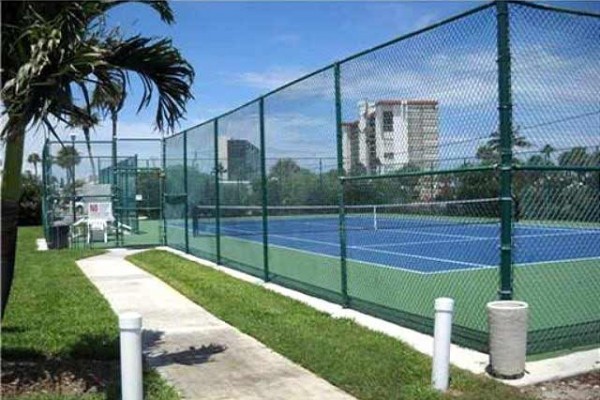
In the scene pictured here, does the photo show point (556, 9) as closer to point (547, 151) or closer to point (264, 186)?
point (547, 151)

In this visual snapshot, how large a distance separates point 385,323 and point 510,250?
2.66 metres

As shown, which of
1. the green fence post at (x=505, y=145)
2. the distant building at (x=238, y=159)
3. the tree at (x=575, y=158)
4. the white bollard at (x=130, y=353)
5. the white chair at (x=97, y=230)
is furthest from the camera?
the white chair at (x=97, y=230)

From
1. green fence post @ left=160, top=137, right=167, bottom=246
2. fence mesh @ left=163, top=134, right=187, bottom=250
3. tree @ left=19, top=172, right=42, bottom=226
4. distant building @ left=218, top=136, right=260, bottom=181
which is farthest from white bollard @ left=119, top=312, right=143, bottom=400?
tree @ left=19, top=172, right=42, bottom=226

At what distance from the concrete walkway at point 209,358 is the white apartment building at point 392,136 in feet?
9.33

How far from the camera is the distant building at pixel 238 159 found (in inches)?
599

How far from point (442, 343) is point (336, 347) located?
1995mm

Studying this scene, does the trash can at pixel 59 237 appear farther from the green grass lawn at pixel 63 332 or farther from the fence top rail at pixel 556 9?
the fence top rail at pixel 556 9

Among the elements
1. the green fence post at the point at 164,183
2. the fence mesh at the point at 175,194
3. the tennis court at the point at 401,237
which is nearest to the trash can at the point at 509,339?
the tennis court at the point at 401,237

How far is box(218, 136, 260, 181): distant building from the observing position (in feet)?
49.9

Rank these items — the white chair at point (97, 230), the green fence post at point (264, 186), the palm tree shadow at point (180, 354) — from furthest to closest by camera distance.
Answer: the white chair at point (97, 230), the green fence post at point (264, 186), the palm tree shadow at point (180, 354)

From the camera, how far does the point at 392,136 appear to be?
10.0 m

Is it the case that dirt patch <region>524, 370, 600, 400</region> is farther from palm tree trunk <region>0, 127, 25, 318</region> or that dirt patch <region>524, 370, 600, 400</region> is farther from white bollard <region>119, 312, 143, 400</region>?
palm tree trunk <region>0, 127, 25, 318</region>

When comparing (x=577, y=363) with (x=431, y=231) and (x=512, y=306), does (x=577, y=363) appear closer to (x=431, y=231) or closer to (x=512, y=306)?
(x=512, y=306)

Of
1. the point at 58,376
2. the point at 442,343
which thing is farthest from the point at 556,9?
the point at 58,376
